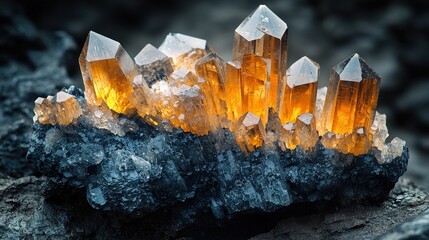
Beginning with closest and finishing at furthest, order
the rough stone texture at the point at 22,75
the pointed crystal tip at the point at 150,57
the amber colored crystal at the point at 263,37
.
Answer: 1. the amber colored crystal at the point at 263,37
2. the pointed crystal tip at the point at 150,57
3. the rough stone texture at the point at 22,75

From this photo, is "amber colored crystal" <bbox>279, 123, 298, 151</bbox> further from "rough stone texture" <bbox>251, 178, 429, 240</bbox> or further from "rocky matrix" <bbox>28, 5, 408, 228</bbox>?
"rough stone texture" <bbox>251, 178, 429, 240</bbox>

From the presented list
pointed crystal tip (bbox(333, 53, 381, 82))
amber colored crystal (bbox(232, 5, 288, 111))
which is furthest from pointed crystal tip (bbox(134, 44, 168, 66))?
pointed crystal tip (bbox(333, 53, 381, 82))

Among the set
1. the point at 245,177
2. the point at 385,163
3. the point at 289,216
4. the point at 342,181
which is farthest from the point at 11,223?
the point at 385,163

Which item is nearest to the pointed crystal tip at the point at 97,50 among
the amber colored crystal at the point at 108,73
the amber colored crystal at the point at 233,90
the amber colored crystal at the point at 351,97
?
the amber colored crystal at the point at 108,73

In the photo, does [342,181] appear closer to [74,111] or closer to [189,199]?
[189,199]

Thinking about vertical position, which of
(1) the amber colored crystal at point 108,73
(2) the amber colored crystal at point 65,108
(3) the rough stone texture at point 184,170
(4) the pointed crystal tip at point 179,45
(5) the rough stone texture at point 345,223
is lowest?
(5) the rough stone texture at point 345,223

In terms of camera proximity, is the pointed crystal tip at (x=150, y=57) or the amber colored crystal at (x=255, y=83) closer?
the amber colored crystal at (x=255, y=83)

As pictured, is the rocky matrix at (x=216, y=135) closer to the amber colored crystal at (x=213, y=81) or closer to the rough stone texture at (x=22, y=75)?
the amber colored crystal at (x=213, y=81)
